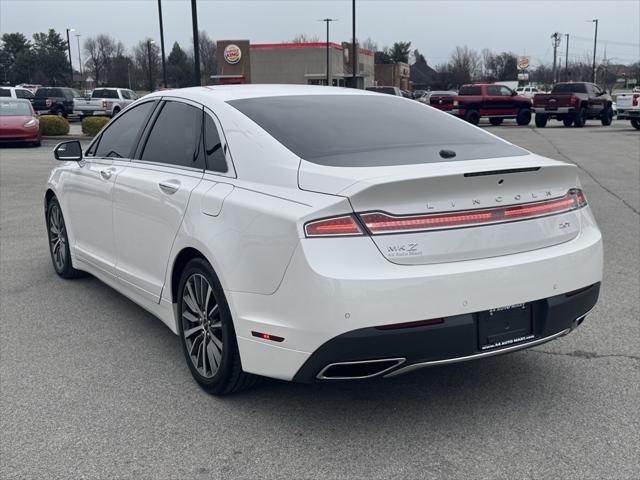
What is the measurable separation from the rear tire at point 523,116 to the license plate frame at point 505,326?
3294cm

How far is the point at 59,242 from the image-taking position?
6.54 m

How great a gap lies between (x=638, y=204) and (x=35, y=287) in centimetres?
835

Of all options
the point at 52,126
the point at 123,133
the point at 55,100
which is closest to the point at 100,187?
the point at 123,133

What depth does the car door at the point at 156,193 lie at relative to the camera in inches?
164

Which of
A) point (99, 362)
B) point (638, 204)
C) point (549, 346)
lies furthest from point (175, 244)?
point (638, 204)

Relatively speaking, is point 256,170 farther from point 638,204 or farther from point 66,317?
point 638,204

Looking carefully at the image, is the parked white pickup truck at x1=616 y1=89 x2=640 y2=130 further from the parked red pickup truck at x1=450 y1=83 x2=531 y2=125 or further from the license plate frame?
the license plate frame

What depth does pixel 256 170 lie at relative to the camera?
3.64 m

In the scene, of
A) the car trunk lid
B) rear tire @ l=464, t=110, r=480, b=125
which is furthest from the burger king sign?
the car trunk lid

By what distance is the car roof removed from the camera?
14.2 feet

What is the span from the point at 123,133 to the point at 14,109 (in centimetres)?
1893

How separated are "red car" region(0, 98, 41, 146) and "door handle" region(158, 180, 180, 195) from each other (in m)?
19.2

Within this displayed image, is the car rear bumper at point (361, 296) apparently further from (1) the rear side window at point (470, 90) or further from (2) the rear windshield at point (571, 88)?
(1) the rear side window at point (470, 90)

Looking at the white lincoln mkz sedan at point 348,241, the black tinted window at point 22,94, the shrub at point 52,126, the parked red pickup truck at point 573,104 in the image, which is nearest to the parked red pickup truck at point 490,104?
the parked red pickup truck at point 573,104
